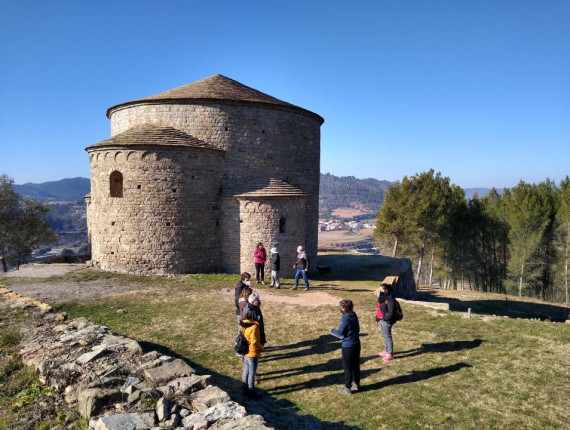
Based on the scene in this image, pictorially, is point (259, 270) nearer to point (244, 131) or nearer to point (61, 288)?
point (244, 131)

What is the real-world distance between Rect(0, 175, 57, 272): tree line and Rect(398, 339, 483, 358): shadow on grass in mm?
33118

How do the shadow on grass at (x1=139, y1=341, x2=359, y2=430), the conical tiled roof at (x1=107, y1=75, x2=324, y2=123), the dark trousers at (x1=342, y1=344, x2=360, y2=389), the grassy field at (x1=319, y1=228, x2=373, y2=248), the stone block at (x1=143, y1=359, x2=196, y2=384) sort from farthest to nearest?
the grassy field at (x1=319, y1=228, x2=373, y2=248) → the conical tiled roof at (x1=107, y1=75, x2=324, y2=123) → the dark trousers at (x1=342, y1=344, x2=360, y2=389) → the stone block at (x1=143, y1=359, x2=196, y2=384) → the shadow on grass at (x1=139, y1=341, x2=359, y2=430)

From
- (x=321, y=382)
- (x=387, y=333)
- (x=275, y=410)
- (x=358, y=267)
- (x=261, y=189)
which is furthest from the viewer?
(x=358, y=267)

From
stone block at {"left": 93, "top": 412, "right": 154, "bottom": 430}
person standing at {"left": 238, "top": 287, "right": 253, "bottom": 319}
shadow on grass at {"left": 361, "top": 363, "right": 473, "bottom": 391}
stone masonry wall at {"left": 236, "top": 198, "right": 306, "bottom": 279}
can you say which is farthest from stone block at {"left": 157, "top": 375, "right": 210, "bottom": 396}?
stone masonry wall at {"left": 236, "top": 198, "right": 306, "bottom": 279}

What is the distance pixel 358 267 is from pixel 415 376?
1420 cm

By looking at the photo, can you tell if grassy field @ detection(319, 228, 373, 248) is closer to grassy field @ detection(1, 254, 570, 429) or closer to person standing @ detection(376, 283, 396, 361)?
grassy field @ detection(1, 254, 570, 429)

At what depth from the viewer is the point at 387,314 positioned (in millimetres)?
7605

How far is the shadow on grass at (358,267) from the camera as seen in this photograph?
59.7 feet

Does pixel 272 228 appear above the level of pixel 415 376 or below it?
above

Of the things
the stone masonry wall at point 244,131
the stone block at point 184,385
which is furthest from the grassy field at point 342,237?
the stone block at point 184,385

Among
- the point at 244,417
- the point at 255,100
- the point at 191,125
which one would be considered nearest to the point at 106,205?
the point at 191,125

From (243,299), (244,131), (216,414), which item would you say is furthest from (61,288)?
(216,414)

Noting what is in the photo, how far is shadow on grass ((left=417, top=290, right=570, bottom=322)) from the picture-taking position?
2548cm

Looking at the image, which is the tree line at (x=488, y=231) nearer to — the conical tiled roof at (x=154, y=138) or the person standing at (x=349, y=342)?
the conical tiled roof at (x=154, y=138)
